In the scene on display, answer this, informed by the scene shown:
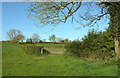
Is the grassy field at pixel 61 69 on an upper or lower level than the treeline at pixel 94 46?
→ lower

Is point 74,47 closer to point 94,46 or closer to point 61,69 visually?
point 94,46

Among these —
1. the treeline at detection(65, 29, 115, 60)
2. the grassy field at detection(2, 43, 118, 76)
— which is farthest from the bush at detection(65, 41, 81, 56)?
the grassy field at detection(2, 43, 118, 76)

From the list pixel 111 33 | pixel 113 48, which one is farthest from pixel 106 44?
pixel 111 33

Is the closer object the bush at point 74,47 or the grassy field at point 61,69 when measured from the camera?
the grassy field at point 61,69

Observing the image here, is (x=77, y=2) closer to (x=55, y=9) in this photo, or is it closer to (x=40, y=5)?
(x=55, y=9)

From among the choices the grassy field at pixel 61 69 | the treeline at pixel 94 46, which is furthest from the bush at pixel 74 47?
the grassy field at pixel 61 69

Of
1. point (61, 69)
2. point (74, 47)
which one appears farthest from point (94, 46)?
point (61, 69)

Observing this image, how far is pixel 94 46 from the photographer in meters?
9.05

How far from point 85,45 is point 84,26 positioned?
2020mm

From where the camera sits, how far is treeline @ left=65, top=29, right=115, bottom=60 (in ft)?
24.8

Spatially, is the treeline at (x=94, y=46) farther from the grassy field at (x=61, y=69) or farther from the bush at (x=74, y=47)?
the grassy field at (x=61, y=69)

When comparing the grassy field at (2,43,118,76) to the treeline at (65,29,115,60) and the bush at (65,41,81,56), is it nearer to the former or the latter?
the treeline at (65,29,115,60)

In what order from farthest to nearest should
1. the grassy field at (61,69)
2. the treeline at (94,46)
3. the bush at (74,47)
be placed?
the bush at (74,47)
the treeline at (94,46)
the grassy field at (61,69)

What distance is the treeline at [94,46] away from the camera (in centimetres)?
757
